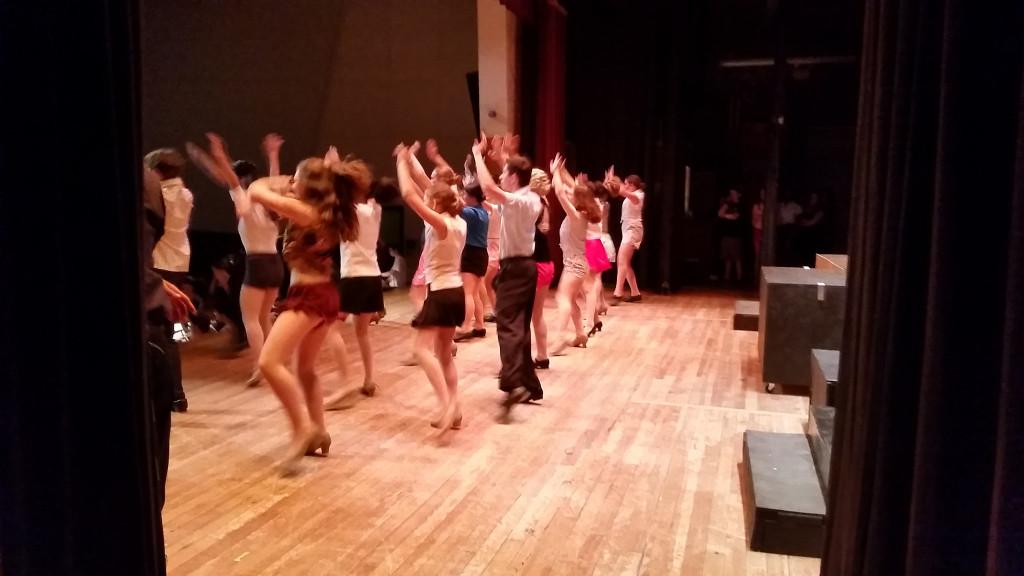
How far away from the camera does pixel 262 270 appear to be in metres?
4.96

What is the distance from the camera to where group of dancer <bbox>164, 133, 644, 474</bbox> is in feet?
12.0

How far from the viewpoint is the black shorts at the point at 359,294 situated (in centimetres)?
492

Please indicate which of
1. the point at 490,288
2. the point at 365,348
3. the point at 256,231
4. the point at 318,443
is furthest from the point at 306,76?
the point at 318,443

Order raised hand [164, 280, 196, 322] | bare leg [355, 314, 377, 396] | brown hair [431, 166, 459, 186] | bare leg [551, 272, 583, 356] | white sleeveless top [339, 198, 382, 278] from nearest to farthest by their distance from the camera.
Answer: raised hand [164, 280, 196, 322] → white sleeveless top [339, 198, 382, 278] → brown hair [431, 166, 459, 186] → bare leg [355, 314, 377, 396] → bare leg [551, 272, 583, 356]

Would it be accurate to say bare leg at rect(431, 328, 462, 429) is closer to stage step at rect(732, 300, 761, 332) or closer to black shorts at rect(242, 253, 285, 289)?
black shorts at rect(242, 253, 285, 289)

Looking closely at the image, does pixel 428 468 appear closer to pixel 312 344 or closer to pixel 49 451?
pixel 312 344

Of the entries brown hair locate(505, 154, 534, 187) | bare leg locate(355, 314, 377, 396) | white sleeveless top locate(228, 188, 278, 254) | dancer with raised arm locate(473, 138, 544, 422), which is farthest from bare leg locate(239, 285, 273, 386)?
brown hair locate(505, 154, 534, 187)

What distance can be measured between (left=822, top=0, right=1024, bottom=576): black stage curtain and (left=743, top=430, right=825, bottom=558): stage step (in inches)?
50.6

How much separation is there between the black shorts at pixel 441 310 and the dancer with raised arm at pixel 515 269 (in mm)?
518

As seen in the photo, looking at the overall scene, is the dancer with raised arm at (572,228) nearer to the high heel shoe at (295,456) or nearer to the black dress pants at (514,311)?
the black dress pants at (514,311)

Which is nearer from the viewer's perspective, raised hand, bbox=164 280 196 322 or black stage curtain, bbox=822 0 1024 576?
black stage curtain, bbox=822 0 1024 576

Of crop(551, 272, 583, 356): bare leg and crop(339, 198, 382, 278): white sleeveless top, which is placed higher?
crop(339, 198, 382, 278): white sleeveless top

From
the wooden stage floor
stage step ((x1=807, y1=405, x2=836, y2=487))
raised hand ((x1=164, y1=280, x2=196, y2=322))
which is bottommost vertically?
the wooden stage floor

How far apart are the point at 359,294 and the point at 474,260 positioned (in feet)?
4.24
